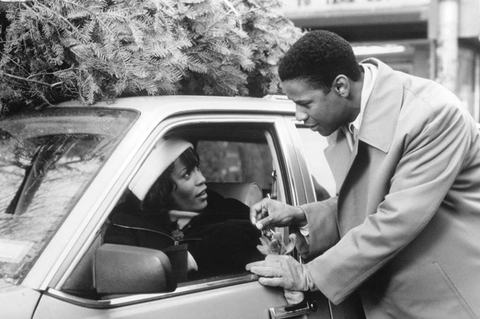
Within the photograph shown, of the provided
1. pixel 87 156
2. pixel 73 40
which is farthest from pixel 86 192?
pixel 73 40

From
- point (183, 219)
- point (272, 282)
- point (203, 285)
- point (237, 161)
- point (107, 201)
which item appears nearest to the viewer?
point (107, 201)

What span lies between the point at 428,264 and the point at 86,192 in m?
1.25

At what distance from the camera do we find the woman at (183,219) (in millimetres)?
2418

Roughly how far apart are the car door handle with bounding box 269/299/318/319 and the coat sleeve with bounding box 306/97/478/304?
24 cm

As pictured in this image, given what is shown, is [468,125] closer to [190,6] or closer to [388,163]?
[388,163]

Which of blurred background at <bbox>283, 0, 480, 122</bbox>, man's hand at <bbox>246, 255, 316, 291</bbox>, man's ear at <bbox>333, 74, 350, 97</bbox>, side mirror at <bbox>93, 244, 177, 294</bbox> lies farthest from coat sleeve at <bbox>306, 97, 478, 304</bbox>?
blurred background at <bbox>283, 0, 480, 122</bbox>

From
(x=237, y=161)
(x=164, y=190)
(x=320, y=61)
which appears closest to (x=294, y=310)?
(x=164, y=190)

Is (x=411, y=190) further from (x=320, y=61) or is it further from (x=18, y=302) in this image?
(x=18, y=302)

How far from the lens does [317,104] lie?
8.63ft

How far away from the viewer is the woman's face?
9.73ft

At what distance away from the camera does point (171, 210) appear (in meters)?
2.90

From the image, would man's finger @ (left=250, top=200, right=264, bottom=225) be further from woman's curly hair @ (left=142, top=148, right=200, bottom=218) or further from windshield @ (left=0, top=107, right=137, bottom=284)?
windshield @ (left=0, top=107, right=137, bottom=284)

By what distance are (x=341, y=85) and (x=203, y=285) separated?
3.10 feet

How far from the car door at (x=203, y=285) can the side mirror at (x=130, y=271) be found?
9 centimetres
